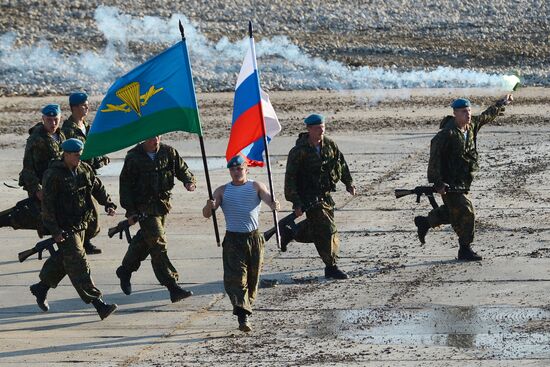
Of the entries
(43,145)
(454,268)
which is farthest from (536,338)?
(43,145)

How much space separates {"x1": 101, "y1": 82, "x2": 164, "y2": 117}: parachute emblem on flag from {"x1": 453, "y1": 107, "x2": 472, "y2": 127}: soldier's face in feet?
11.4

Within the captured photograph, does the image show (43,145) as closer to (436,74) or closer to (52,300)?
(52,300)

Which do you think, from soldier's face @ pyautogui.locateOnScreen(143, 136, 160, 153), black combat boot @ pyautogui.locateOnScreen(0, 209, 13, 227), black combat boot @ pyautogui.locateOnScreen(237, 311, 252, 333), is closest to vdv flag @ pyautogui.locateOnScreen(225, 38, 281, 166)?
soldier's face @ pyautogui.locateOnScreen(143, 136, 160, 153)

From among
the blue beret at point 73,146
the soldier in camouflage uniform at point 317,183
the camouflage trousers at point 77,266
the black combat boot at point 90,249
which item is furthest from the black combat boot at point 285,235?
the blue beret at point 73,146

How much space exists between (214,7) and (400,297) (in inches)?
1131

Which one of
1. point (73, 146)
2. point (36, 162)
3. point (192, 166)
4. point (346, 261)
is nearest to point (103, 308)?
point (73, 146)

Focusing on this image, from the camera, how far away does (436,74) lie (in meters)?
31.5

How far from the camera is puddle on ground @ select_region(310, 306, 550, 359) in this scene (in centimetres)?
1172

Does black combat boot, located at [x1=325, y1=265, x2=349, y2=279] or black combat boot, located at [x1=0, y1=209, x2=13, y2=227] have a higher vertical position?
black combat boot, located at [x1=0, y1=209, x2=13, y2=227]

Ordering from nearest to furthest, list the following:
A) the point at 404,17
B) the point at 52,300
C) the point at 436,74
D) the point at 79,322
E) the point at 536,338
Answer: the point at 536,338 → the point at 79,322 → the point at 52,300 → the point at 436,74 → the point at 404,17

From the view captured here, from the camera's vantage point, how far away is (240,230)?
492 inches

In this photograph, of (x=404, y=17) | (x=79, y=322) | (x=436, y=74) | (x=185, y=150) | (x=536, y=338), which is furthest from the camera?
(x=404, y=17)

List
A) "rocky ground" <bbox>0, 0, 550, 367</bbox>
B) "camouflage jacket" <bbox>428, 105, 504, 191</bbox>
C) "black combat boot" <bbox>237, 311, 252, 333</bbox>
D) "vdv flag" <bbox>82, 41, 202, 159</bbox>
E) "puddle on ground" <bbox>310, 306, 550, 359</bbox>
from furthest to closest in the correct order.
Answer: "camouflage jacket" <bbox>428, 105, 504, 191</bbox> < "vdv flag" <bbox>82, 41, 202, 159</bbox> < "black combat boot" <bbox>237, 311, 252, 333</bbox> < "rocky ground" <bbox>0, 0, 550, 367</bbox> < "puddle on ground" <bbox>310, 306, 550, 359</bbox>

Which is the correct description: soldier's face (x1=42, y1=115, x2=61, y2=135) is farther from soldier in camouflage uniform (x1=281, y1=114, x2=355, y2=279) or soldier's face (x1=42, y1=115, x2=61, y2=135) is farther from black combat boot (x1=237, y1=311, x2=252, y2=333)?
black combat boot (x1=237, y1=311, x2=252, y2=333)
